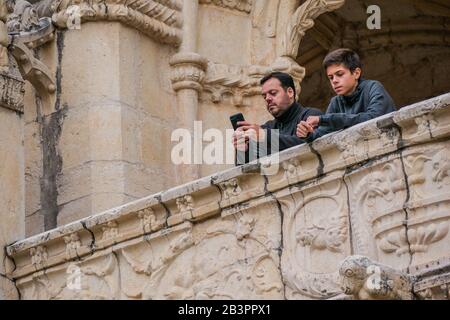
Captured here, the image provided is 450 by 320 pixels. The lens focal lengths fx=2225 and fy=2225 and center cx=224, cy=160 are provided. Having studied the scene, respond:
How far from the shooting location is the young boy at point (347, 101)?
14523 mm

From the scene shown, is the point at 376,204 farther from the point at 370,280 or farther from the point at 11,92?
the point at 11,92

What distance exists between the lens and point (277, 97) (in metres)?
15.3

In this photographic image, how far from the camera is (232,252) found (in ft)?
49.5

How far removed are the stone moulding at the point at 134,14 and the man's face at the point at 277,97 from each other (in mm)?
3314

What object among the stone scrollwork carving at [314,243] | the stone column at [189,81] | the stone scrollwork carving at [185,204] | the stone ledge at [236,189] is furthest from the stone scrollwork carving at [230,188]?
the stone column at [189,81]

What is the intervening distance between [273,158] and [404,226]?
1240 mm

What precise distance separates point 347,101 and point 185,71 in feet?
13.5

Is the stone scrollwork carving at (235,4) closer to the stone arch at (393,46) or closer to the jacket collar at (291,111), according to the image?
the stone arch at (393,46)

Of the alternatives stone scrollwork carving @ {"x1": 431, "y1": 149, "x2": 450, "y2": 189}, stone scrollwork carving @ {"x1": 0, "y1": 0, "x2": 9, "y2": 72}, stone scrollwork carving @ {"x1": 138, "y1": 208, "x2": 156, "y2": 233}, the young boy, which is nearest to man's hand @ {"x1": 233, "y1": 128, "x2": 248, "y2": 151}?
the young boy

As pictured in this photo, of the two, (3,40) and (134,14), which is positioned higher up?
(134,14)

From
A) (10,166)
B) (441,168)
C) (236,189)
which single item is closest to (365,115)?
(441,168)

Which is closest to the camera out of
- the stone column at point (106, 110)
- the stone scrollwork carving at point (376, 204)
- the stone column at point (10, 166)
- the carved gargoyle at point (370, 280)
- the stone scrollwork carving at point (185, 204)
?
the carved gargoyle at point (370, 280)
